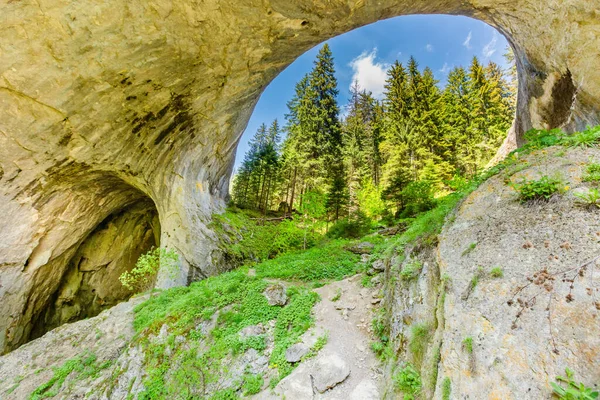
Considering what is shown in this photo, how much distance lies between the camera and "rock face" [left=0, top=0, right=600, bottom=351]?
7609 mm

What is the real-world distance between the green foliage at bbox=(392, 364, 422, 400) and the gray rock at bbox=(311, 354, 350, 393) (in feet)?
4.40

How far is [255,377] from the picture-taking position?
5609 mm

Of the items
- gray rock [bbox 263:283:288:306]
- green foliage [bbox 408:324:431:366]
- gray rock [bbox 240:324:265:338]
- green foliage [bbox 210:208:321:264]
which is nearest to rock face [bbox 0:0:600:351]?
green foliage [bbox 210:208:321:264]

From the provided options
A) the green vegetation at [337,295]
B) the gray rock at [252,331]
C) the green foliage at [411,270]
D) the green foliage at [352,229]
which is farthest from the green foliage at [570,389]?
the green foliage at [352,229]

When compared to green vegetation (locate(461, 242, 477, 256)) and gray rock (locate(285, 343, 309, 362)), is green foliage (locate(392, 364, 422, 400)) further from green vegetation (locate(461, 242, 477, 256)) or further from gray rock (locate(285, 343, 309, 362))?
gray rock (locate(285, 343, 309, 362))

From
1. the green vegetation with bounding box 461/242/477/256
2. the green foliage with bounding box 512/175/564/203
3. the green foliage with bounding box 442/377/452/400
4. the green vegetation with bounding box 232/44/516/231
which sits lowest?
the green foliage with bounding box 442/377/452/400

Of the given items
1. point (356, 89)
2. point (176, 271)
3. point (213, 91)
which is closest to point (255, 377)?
point (176, 271)

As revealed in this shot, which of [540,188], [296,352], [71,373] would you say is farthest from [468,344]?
[71,373]

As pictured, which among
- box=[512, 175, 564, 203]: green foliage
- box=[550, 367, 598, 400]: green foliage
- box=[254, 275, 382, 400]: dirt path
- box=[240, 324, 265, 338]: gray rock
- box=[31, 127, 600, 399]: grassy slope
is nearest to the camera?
box=[550, 367, 598, 400]: green foliage

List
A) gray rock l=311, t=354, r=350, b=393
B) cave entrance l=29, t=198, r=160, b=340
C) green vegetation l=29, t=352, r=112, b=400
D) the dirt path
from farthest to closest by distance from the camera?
cave entrance l=29, t=198, r=160, b=340 → green vegetation l=29, t=352, r=112, b=400 → gray rock l=311, t=354, r=350, b=393 → the dirt path

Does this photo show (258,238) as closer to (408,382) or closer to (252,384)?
(252,384)

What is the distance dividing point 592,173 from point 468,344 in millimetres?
3477

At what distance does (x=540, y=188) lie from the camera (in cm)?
436

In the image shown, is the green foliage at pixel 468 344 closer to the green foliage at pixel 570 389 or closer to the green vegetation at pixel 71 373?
the green foliage at pixel 570 389
